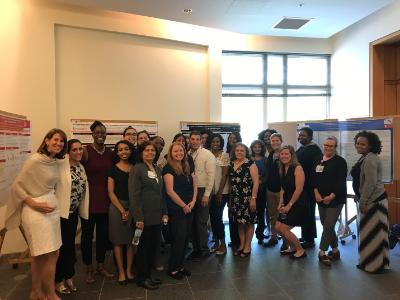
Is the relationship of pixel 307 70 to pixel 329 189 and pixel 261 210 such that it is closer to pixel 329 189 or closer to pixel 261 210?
pixel 261 210

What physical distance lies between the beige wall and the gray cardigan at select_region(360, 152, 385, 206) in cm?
288

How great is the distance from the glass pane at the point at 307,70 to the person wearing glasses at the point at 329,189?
3.09 m

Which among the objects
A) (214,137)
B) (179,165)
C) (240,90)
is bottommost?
(179,165)

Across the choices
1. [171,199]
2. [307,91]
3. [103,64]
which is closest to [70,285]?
[171,199]

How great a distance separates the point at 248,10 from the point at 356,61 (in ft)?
8.11

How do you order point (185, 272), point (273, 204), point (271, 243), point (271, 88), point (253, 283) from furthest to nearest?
1. point (271, 88)
2. point (271, 243)
3. point (273, 204)
4. point (185, 272)
5. point (253, 283)

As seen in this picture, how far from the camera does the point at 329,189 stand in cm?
386

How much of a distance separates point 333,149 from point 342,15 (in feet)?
7.88

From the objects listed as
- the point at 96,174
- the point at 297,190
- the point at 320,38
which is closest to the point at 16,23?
the point at 96,174

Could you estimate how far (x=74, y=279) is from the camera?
11.7 ft

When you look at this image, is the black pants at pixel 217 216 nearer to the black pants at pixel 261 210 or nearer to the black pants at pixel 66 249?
the black pants at pixel 261 210

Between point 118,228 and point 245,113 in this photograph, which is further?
point 245,113

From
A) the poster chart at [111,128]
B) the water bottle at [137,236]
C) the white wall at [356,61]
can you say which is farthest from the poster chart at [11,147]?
the white wall at [356,61]

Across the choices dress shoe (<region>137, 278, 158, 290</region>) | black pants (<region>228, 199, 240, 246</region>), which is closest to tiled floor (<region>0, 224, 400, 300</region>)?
dress shoe (<region>137, 278, 158, 290</region>)
